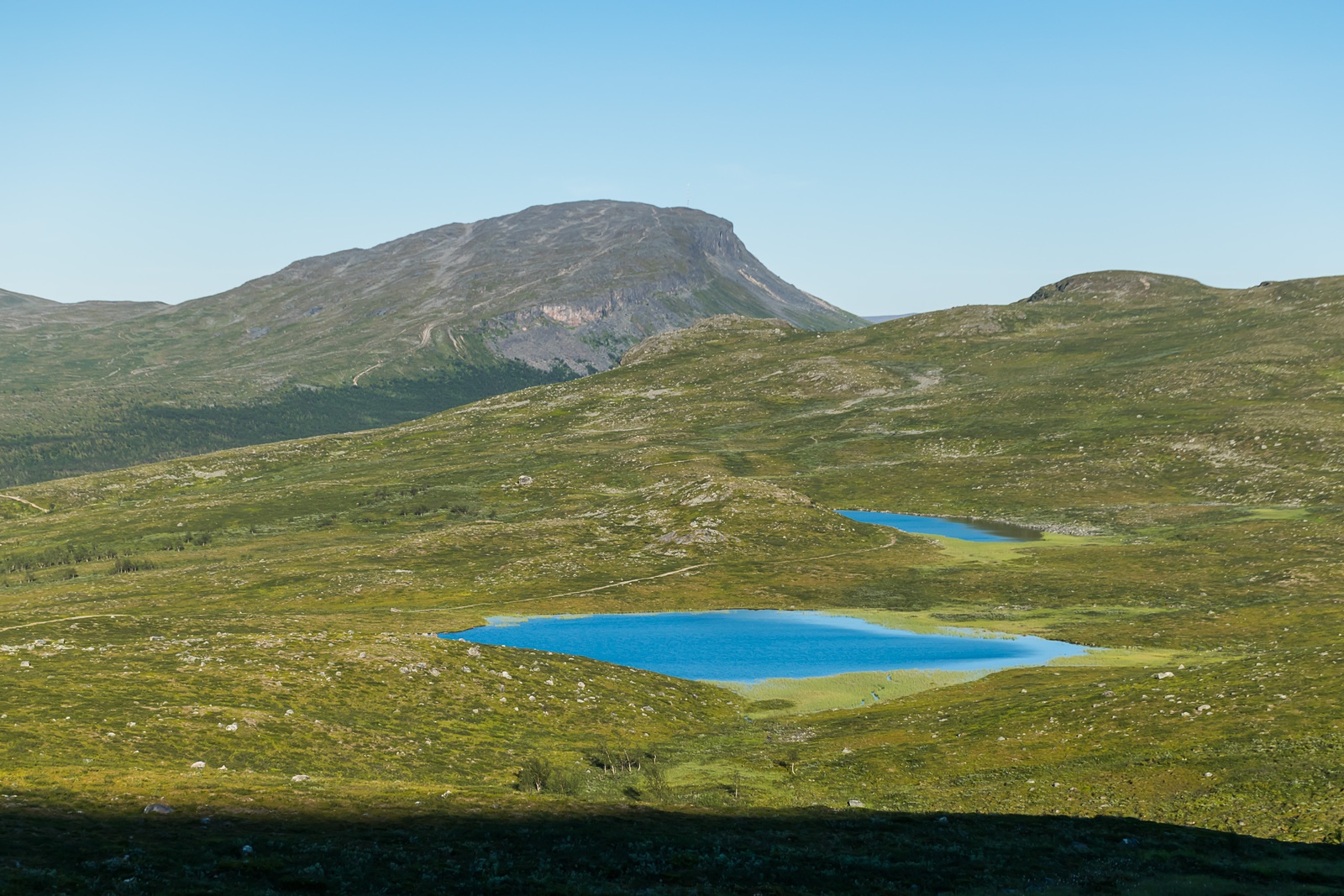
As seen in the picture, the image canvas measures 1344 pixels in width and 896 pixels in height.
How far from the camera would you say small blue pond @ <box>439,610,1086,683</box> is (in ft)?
305

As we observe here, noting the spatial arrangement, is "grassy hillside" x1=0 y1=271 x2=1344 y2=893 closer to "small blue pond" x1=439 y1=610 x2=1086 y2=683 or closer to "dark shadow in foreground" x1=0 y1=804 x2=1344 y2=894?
"dark shadow in foreground" x1=0 y1=804 x2=1344 y2=894

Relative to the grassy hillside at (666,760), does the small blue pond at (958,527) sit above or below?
below

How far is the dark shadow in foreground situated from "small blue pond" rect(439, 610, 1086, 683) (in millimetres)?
45694

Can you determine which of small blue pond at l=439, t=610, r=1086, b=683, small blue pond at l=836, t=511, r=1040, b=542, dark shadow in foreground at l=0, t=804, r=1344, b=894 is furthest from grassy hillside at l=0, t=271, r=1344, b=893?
small blue pond at l=836, t=511, r=1040, b=542

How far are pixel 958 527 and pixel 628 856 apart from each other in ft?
509

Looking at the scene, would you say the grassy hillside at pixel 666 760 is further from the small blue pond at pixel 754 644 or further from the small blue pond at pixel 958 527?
the small blue pond at pixel 958 527

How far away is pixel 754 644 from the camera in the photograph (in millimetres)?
104750

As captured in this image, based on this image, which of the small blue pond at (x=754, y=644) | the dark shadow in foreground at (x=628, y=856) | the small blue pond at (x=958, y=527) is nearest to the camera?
the dark shadow in foreground at (x=628, y=856)

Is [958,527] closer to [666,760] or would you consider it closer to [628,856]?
[666,760]

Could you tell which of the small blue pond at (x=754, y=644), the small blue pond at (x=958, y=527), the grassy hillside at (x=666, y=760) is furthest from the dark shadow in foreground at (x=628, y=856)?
the small blue pond at (x=958, y=527)

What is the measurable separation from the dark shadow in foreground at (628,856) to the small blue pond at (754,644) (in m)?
45.7

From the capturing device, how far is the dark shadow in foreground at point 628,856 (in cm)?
3331

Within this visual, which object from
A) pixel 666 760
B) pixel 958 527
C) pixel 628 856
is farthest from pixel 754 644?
pixel 958 527

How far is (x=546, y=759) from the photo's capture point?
6006cm
